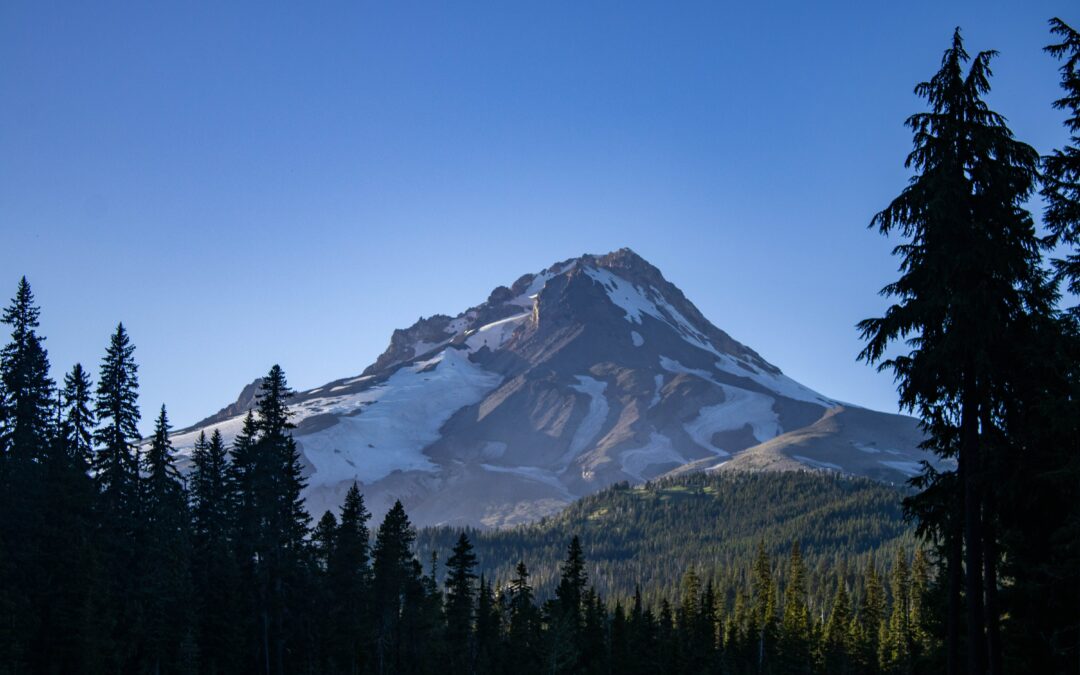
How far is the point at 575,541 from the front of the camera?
80.8 meters

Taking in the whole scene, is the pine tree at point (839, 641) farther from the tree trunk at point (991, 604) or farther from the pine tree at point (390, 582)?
the tree trunk at point (991, 604)

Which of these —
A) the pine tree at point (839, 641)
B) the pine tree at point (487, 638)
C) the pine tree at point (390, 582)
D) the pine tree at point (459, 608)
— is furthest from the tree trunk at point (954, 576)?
the pine tree at point (839, 641)

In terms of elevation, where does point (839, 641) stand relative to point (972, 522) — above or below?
below

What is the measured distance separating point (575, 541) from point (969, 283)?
198 feet

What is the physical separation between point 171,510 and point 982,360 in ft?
143

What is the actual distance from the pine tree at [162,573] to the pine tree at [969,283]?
A: 3922cm

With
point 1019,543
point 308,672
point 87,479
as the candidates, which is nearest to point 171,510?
point 87,479

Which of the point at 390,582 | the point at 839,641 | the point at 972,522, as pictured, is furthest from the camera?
the point at 839,641

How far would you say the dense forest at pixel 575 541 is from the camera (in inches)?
921

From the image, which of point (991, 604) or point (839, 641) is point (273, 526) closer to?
point (991, 604)

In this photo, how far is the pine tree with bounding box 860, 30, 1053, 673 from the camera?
914 inches

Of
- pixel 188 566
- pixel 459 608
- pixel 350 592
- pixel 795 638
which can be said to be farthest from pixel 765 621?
pixel 188 566

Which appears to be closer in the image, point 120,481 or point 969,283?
point 969,283

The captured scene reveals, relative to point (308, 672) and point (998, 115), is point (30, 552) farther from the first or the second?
point (998, 115)
